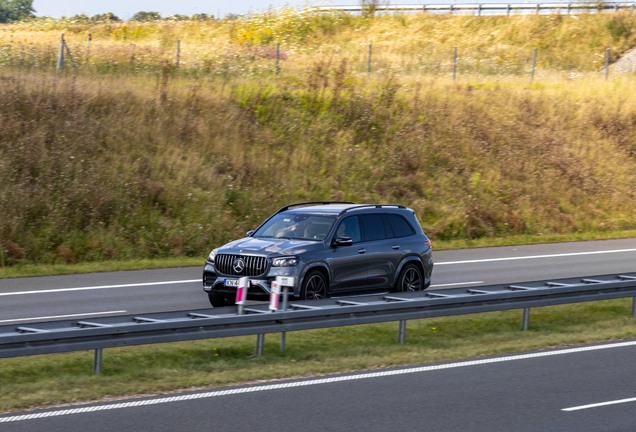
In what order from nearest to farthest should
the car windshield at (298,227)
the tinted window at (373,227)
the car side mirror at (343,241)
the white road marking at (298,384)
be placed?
1. the white road marking at (298,384)
2. the car side mirror at (343,241)
3. the car windshield at (298,227)
4. the tinted window at (373,227)

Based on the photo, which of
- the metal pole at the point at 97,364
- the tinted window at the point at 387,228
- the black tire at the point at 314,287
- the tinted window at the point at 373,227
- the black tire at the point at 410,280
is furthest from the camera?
the tinted window at the point at 387,228

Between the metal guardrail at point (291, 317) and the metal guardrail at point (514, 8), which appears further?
the metal guardrail at point (514, 8)

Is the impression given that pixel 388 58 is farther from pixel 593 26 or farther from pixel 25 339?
pixel 25 339

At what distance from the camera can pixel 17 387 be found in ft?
26.5

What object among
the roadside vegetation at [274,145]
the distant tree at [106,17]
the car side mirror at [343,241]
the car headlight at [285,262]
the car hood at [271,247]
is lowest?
the car headlight at [285,262]

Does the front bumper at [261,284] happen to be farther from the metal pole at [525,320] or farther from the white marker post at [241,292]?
the metal pole at [525,320]

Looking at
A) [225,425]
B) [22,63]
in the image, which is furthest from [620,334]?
[22,63]

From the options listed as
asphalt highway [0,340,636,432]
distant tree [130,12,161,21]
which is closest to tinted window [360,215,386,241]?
asphalt highway [0,340,636,432]

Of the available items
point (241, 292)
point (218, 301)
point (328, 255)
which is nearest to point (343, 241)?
point (328, 255)

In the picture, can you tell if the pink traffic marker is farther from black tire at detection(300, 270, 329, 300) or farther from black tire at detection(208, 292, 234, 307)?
black tire at detection(208, 292, 234, 307)

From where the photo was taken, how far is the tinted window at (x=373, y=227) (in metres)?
13.8

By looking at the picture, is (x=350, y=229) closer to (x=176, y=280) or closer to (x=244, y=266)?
(x=244, y=266)

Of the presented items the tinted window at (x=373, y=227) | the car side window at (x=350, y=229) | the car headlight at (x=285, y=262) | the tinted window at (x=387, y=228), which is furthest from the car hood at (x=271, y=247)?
the tinted window at (x=387, y=228)

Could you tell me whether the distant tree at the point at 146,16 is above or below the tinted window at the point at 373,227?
above
